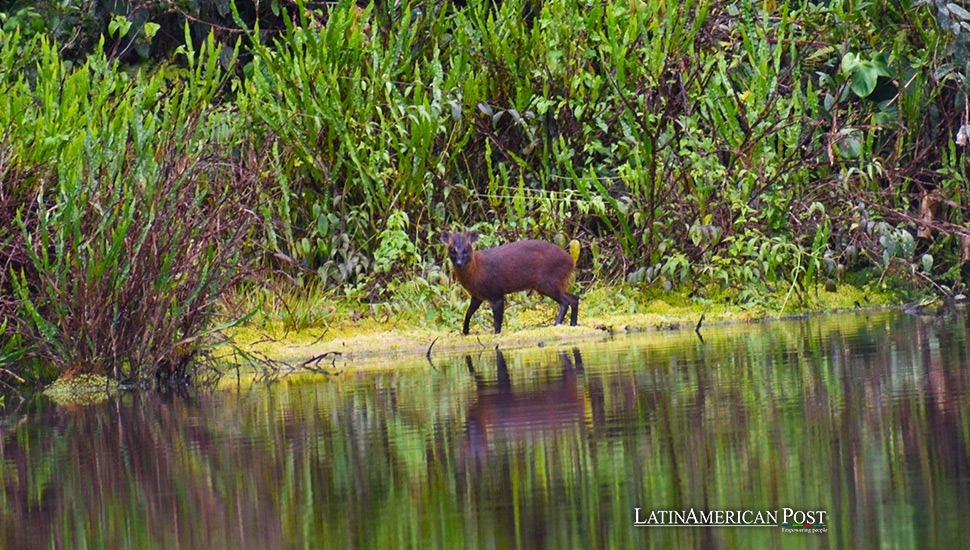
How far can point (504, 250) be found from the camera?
1321 centimetres

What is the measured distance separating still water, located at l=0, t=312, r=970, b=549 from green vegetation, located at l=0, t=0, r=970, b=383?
4174mm

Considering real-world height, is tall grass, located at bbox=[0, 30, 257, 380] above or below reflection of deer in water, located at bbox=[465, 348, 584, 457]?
above

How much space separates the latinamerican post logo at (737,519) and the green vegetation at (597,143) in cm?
800

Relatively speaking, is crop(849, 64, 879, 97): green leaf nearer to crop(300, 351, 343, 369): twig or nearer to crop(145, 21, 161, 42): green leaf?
crop(300, 351, 343, 369): twig

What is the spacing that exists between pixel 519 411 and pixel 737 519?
289 centimetres

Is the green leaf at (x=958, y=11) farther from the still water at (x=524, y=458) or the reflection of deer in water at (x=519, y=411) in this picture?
the reflection of deer in water at (x=519, y=411)

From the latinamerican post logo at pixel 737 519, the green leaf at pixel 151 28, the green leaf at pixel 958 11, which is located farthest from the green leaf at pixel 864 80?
the latinamerican post logo at pixel 737 519

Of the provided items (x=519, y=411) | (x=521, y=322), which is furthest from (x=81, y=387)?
(x=521, y=322)

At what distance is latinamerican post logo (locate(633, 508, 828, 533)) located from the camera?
4727 millimetres

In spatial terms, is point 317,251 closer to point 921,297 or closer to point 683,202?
point 683,202

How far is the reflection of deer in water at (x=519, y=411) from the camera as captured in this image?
698 centimetres

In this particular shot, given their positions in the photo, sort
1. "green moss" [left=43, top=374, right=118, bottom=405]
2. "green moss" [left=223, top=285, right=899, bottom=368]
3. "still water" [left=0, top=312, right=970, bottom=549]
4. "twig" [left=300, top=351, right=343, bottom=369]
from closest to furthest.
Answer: "still water" [left=0, top=312, right=970, bottom=549] < "green moss" [left=43, top=374, right=118, bottom=405] < "twig" [left=300, top=351, right=343, bottom=369] < "green moss" [left=223, top=285, right=899, bottom=368]

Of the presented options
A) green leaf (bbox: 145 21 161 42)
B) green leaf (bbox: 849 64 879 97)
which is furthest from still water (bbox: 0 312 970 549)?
green leaf (bbox: 145 21 161 42)

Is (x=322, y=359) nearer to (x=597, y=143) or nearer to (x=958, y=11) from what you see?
(x=597, y=143)
